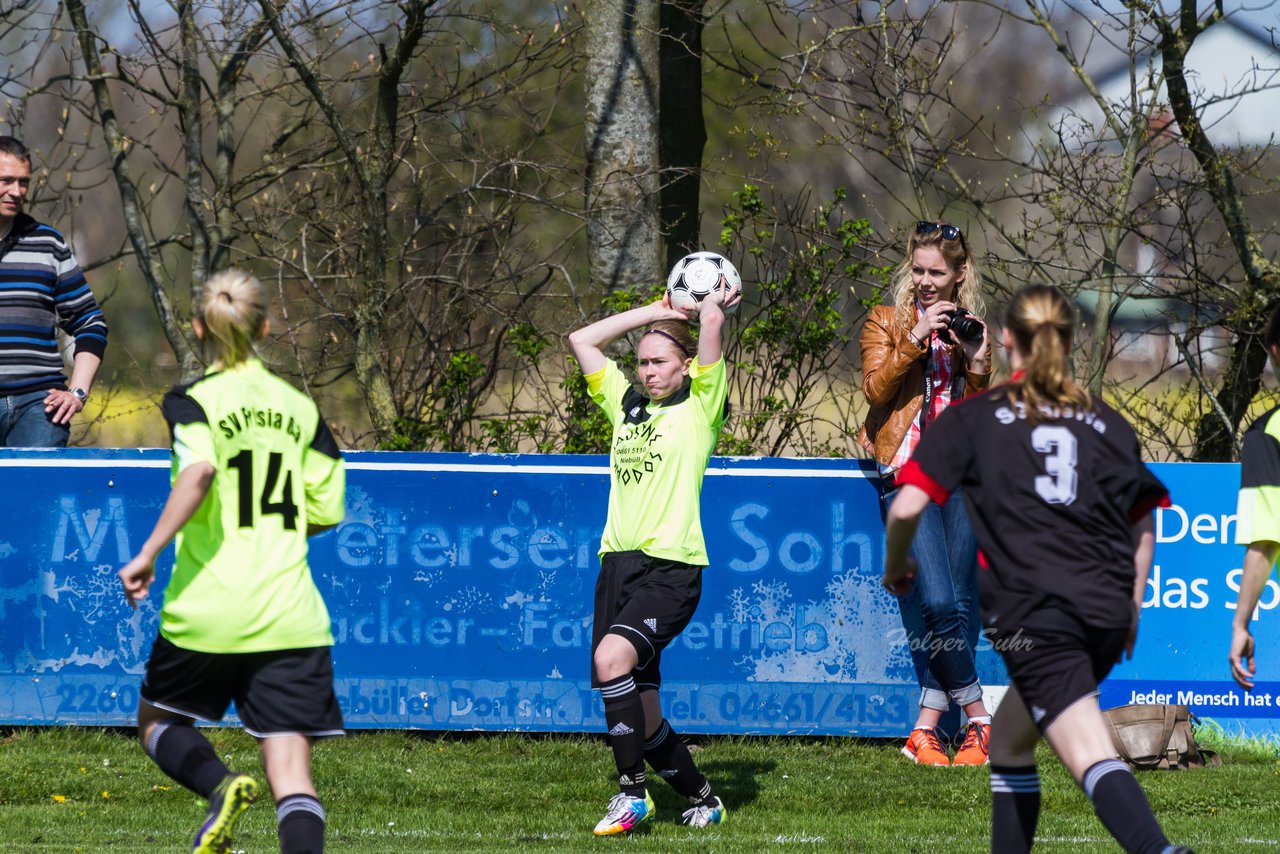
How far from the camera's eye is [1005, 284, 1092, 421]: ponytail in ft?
13.1

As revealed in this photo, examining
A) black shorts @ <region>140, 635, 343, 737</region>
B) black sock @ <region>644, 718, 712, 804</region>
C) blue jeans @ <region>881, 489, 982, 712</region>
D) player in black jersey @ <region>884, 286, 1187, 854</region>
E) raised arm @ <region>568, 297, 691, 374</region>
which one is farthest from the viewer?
blue jeans @ <region>881, 489, 982, 712</region>

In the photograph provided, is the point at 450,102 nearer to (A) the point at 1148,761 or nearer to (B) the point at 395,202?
(B) the point at 395,202

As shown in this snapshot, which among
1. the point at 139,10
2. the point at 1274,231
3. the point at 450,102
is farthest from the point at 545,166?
the point at 1274,231

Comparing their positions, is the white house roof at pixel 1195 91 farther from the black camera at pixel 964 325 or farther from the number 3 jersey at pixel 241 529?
the number 3 jersey at pixel 241 529

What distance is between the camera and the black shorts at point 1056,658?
153 inches

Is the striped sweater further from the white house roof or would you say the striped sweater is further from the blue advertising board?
the white house roof

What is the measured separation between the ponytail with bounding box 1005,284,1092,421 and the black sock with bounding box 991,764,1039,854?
1057 millimetres

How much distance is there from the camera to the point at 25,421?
293 inches

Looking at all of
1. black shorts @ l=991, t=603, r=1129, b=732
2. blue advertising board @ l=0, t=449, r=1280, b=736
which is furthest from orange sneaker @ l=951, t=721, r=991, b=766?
black shorts @ l=991, t=603, r=1129, b=732

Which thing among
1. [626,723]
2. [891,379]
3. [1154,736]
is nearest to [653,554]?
[626,723]

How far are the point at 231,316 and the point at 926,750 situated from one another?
4273 mm

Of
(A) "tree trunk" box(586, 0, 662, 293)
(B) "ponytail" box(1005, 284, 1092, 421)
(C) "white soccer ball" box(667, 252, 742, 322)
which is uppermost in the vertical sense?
(A) "tree trunk" box(586, 0, 662, 293)

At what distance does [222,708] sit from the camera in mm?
4281

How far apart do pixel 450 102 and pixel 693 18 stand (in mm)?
1860
